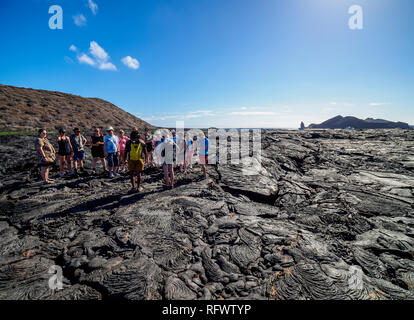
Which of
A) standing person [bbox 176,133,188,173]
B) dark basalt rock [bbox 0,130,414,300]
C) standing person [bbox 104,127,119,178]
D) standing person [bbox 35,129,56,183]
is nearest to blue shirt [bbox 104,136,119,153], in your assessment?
standing person [bbox 104,127,119,178]

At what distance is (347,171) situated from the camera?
9.47m

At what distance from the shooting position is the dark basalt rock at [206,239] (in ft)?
8.39

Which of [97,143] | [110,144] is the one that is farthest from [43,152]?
[110,144]

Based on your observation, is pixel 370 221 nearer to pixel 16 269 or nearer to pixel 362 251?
pixel 362 251

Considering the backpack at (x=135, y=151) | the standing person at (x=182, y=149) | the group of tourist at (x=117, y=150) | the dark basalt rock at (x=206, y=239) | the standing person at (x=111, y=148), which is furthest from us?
the standing person at (x=182, y=149)

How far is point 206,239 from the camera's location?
3.67 m

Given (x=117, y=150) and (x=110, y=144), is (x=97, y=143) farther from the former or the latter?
(x=117, y=150)

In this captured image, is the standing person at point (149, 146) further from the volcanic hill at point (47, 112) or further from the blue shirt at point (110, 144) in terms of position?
the volcanic hill at point (47, 112)

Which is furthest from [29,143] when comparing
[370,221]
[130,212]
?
[370,221]

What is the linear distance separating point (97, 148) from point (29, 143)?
1161 centimetres

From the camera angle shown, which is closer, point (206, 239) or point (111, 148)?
point (206, 239)

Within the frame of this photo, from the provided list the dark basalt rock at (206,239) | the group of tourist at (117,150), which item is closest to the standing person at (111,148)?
the group of tourist at (117,150)

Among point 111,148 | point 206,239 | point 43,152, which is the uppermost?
point 111,148

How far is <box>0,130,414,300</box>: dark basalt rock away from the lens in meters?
2.56
